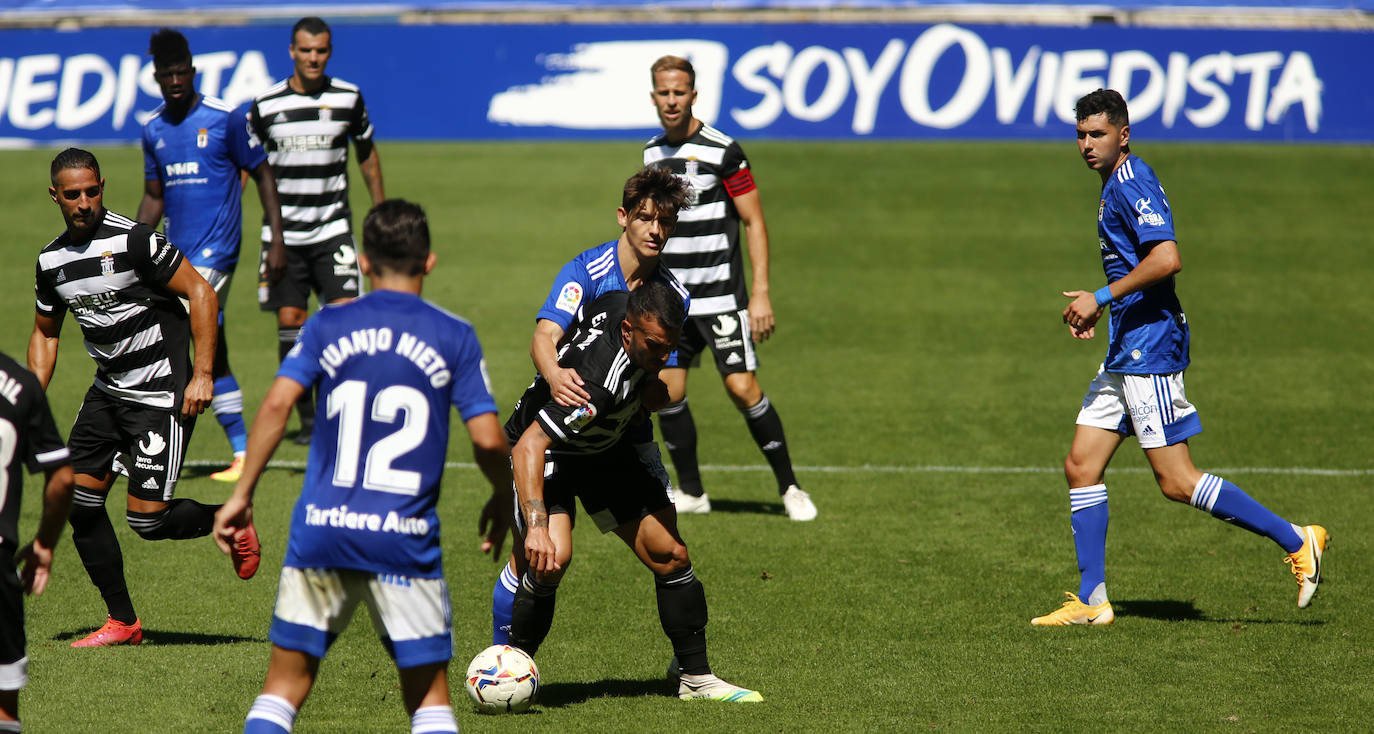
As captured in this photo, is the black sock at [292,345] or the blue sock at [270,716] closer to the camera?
the blue sock at [270,716]

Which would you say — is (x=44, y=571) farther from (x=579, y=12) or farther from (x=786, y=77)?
(x=579, y=12)

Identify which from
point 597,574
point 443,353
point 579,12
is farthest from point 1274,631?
point 579,12

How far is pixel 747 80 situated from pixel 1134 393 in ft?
51.2

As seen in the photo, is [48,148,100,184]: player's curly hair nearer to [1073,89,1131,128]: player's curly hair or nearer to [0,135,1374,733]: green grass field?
[0,135,1374,733]: green grass field

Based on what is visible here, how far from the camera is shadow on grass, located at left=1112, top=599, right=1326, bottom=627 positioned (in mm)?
6465

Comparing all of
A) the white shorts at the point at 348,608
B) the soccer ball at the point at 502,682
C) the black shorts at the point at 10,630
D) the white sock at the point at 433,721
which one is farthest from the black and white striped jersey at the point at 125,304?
the white sock at the point at 433,721

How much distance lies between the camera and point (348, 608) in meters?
4.05

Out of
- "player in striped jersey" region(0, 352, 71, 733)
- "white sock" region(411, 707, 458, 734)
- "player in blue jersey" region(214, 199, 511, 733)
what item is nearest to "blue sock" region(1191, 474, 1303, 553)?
"player in blue jersey" region(214, 199, 511, 733)

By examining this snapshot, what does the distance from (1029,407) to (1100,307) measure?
5.35m

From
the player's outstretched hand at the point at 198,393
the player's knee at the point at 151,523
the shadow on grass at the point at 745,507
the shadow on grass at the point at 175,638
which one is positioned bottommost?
the shadow on grass at the point at 745,507

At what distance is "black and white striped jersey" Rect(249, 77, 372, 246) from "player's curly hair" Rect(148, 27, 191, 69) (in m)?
0.71

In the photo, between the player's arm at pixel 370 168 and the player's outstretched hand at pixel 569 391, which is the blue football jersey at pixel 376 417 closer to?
the player's outstretched hand at pixel 569 391

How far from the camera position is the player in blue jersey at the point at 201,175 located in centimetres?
898

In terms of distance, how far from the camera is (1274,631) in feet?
20.7
